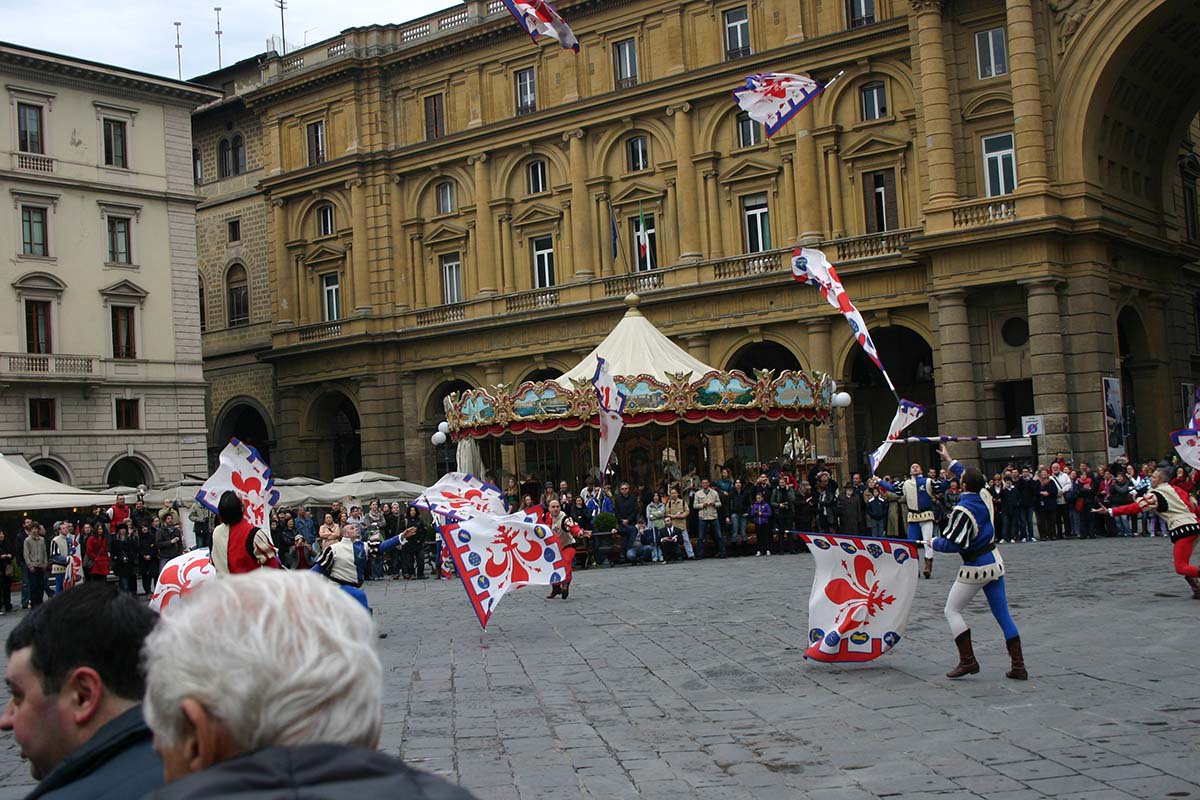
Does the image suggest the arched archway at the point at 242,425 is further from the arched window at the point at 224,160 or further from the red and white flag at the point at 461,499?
the red and white flag at the point at 461,499

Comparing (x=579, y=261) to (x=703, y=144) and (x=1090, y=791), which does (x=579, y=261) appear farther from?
(x=1090, y=791)

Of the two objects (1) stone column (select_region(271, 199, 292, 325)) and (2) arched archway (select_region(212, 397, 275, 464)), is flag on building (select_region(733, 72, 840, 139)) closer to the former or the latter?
(1) stone column (select_region(271, 199, 292, 325))

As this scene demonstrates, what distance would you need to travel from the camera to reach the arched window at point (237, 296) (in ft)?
186

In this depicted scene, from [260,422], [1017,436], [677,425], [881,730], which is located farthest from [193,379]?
[881,730]

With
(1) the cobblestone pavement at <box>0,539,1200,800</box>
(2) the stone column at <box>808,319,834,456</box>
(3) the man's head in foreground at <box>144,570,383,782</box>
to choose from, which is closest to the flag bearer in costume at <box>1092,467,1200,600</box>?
(1) the cobblestone pavement at <box>0,539,1200,800</box>

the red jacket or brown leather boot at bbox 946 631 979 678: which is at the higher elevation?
the red jacket

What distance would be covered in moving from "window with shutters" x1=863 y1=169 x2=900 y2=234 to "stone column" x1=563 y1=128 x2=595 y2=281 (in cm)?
934

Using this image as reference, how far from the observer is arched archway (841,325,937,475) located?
140ft

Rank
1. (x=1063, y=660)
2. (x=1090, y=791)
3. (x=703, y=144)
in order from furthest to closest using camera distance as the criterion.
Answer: (x=703, y=144) → (x=1063, y=660) → (x=1090, y=791)

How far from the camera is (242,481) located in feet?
52.5

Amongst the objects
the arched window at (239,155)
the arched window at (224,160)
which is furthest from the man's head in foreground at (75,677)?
the arched window at (224,160)

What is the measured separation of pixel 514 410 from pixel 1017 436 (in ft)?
44.1

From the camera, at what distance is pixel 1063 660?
40.4 feet

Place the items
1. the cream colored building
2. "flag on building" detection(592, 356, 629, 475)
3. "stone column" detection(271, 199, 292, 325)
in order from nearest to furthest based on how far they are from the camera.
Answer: "flag on building" detection(592, 356, 629, 475)
the cream colored building
"stone column" detection(271, 199, 292, 325)
